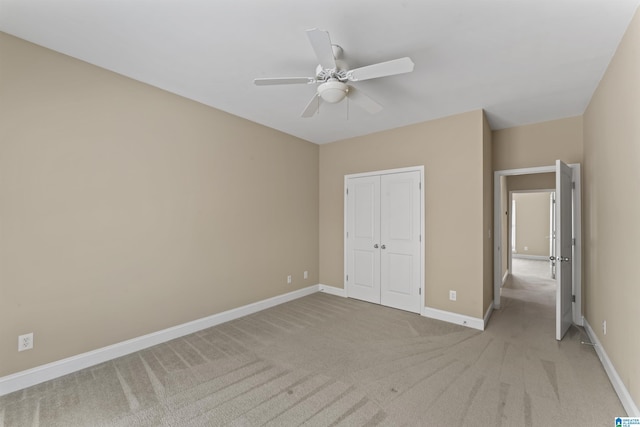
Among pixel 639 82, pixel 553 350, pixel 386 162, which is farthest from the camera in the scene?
pixel 386 162

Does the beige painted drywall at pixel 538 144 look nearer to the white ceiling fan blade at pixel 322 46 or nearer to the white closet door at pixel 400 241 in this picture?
the white closet door at pixel 400 241

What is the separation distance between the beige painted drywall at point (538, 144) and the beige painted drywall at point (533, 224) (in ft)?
21.2

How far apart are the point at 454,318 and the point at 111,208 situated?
4148 millimetres

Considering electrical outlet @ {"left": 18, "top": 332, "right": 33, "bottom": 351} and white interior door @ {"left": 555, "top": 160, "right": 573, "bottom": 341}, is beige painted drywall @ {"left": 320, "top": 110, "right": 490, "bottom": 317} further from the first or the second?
electrical outlet @ {"left": 18, "top": 332, "right": 33, "bottom": 351}

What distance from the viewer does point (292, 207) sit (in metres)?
4.63

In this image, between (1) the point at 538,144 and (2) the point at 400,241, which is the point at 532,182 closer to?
(1) the point at 538,144

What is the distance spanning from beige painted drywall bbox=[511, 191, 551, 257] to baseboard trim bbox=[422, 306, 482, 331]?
7.71m

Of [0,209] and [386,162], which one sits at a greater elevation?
[386,162]

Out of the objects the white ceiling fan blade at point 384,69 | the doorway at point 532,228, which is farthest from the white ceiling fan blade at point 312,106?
the doorway at point 532,228

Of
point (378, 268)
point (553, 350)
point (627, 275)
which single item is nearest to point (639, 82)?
point (627, 275)

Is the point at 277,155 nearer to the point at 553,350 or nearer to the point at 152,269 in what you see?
the point at 152,269

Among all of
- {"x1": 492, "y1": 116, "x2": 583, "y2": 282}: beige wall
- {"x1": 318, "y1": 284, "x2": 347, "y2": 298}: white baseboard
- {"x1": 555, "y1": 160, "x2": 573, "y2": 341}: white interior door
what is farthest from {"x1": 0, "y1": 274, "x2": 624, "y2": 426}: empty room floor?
{"x1": 492, "y1": 116, "x2": 583, "y2": 282}: beige wall

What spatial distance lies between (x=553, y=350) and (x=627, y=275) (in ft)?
4.26

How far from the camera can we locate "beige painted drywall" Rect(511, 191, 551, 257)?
9328 millimetres
